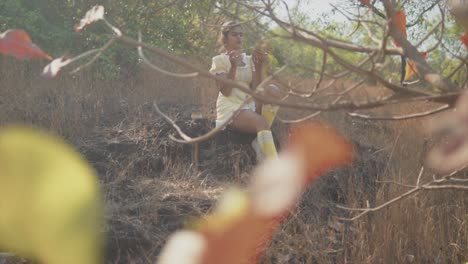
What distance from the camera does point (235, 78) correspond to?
378cm

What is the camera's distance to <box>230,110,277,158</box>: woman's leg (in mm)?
3754

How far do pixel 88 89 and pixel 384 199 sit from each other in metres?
3.12

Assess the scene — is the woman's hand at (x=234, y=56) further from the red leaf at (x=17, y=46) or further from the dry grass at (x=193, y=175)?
the red leaf at (x=17, y=46)

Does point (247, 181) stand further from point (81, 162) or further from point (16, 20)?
point (16, 20)

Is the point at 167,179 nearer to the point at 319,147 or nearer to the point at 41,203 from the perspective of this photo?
the point at 319,147

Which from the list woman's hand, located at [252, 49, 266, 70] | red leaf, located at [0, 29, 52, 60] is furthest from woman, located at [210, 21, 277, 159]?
red leaf, located at [0, 29, 52, 60]

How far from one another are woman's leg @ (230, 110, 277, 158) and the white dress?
7 cm

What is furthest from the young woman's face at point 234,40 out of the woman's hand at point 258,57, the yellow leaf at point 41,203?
the yellow leaf at point 41,203

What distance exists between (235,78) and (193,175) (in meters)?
0.70

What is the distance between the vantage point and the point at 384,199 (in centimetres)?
333

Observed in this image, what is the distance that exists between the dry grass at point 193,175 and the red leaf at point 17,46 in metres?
1.36

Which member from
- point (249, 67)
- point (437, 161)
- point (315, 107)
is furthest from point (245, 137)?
point (437, 161)

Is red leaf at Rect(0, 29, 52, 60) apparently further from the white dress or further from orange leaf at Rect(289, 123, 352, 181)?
orange leaf at Rect(289, 123, 352, 181)

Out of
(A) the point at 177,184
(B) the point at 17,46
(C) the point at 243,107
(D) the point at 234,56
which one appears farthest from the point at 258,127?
(B) the point at 17,46
